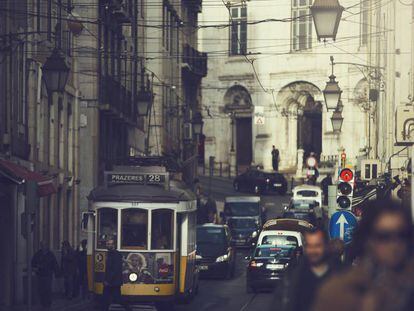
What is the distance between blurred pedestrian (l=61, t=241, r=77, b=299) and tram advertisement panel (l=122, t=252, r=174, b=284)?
487cm

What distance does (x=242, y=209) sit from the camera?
57.8 m

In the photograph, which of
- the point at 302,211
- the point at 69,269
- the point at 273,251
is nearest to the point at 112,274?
A: the point at 69,269

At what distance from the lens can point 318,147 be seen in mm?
87812

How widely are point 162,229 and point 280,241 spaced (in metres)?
9.04

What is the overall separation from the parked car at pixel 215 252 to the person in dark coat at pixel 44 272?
10414 mm

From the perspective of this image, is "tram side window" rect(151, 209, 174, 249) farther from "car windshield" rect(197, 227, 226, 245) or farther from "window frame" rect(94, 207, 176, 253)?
"car windshield" rect(197, 227, 226, 245)

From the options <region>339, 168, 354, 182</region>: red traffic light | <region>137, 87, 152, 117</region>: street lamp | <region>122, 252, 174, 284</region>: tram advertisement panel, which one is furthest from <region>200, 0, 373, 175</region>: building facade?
<region>122, 252, 174, 284</region>: tram advertisement panel

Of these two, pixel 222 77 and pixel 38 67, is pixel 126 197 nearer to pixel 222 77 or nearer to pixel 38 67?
pixel 38 67

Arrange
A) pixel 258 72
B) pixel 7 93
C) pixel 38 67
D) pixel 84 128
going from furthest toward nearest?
pixel 258 72
pixel 84 128
pixel 38 67
pixel 7 93

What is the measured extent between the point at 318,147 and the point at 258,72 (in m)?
6.46

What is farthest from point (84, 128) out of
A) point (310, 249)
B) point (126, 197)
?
point (310, 249)

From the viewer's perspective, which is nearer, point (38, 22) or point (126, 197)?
point (126, 197)

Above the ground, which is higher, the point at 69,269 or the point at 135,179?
the point at 135,179

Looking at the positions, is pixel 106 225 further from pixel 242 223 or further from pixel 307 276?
pixel 242 223
